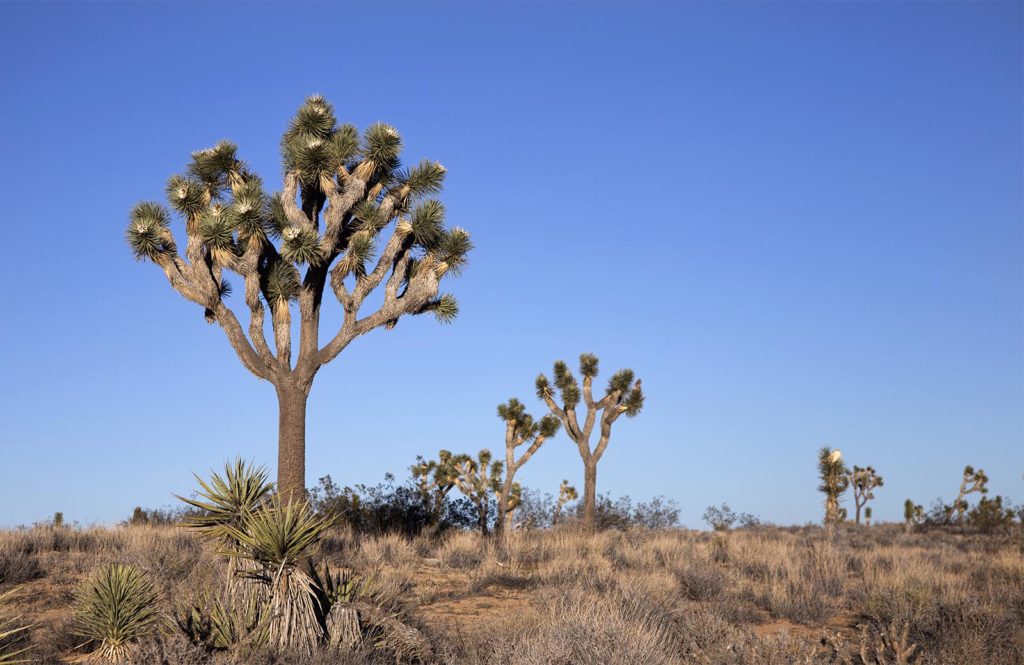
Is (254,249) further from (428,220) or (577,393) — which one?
(577,393)

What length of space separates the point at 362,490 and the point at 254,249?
39.6ft

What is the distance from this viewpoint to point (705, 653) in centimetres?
954

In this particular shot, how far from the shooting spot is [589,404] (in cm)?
2764

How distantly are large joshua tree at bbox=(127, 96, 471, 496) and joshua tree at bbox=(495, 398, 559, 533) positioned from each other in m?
11.8

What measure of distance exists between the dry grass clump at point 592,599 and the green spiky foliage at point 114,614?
1.31ft

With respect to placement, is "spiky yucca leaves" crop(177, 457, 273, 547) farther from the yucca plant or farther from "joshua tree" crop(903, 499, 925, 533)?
"joshua tree" crop(903, 499, 925, 533)

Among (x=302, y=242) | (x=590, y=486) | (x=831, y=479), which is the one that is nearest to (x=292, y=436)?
(x=302, y=242)

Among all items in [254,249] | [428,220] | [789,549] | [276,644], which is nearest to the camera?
[276,644]

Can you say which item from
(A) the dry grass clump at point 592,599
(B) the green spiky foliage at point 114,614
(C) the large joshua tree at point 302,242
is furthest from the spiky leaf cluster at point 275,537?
(C) the large joshua tree at point 302,242

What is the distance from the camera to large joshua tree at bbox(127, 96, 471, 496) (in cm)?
1634

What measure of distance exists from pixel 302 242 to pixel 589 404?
13448 millimetres

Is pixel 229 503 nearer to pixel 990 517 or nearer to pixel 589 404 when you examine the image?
pixel 589 404

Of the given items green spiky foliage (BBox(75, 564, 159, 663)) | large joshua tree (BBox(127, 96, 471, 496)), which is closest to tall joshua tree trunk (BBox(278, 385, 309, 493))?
large joshua tree (BBox(127, 96, 471, 496))

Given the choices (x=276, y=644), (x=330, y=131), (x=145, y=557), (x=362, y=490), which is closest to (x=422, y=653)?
(x=276, y=644)
